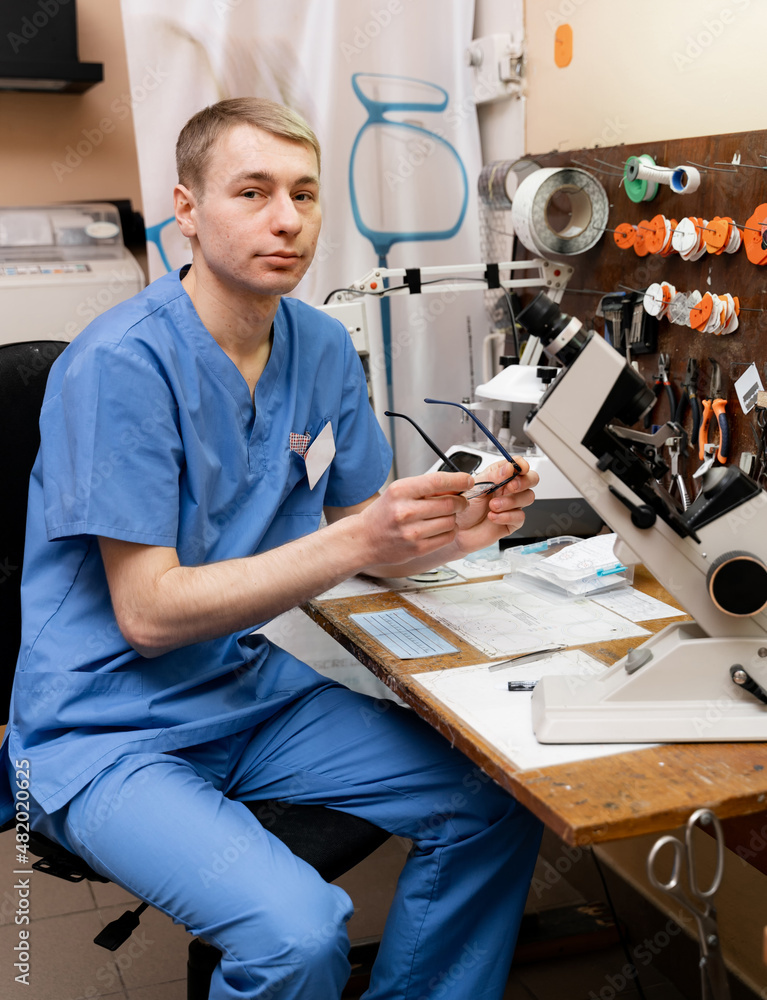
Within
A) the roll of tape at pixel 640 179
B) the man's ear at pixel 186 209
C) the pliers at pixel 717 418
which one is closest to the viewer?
the man's ear at pixel 186 209

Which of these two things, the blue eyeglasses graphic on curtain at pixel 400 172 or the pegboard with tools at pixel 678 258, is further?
the blue eyeglasses graphic on curtain at pixel 400 172

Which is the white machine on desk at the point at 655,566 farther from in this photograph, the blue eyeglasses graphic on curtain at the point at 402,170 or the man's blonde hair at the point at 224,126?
the blue eyeglasses graphic on curtain at the point at 402,170

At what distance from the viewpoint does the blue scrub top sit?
47.9 inches

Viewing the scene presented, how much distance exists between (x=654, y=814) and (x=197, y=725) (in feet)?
2.10

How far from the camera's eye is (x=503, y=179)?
88.4 inches

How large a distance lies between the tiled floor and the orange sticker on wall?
1.85 metres

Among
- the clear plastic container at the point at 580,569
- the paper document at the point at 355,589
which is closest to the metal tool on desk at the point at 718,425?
the clear plastic container at the point at 580,569

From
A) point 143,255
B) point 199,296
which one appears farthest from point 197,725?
point 143,255

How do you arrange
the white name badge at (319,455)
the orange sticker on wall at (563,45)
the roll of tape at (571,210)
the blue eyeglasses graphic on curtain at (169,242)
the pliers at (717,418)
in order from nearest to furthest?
1. the white name badge at (319,455)
2. the pliers at (717,418)
3. the roll of tape at (571,210)
4. the orange sticker on wall at (563,45)
5. the blue eyeglasses graphic on curtain at (169,242)

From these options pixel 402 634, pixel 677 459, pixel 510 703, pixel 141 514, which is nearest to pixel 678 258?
pixel 677 459

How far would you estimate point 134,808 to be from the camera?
1161mm

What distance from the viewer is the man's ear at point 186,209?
55.5 inches

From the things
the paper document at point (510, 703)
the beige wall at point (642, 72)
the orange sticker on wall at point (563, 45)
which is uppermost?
the orange sticker on wall at point (563, 45)

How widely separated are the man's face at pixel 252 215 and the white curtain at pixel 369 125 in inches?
36.8
